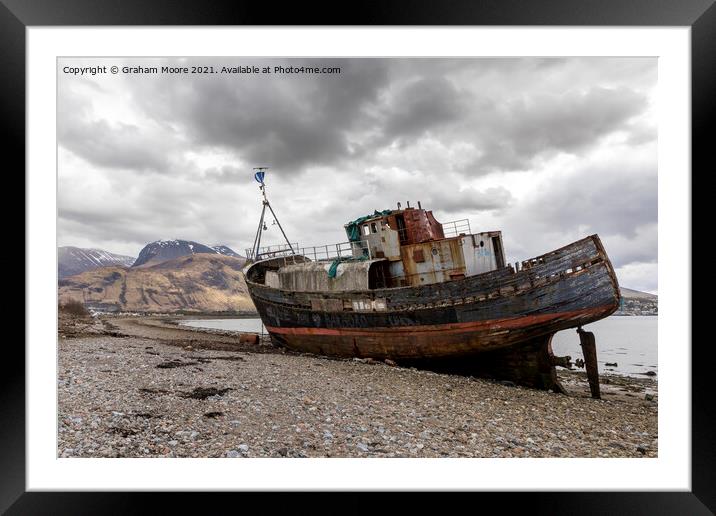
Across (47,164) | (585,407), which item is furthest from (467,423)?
(47,164)

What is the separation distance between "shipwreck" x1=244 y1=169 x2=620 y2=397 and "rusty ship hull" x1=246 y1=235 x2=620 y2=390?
2 centimetres

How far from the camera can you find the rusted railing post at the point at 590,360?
274 inches

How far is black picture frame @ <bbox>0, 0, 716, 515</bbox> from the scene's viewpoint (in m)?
4.05

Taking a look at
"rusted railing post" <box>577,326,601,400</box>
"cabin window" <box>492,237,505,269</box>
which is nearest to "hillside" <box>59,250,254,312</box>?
"cabin window" <box>492,237,505,269</box>

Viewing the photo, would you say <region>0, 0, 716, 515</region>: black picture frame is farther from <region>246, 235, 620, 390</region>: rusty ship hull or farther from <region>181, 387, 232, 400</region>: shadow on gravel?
<region>246, 235, 620, 390</region>: rusty ship hull

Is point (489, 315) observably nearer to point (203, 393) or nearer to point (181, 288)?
point (203, 393)

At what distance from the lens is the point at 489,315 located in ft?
25.5

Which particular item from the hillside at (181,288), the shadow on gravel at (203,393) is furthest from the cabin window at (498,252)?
the hillside at (181,288)

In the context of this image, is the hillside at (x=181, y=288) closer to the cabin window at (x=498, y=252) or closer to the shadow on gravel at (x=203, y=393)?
the shadow on gravel at (x=203, y=393)

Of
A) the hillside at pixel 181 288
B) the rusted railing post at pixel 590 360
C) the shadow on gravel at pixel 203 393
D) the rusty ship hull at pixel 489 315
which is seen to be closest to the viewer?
the shadow on gravel at pixel 203 393

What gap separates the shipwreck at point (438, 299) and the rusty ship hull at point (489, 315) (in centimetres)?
2

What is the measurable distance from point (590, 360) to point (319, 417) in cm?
574
